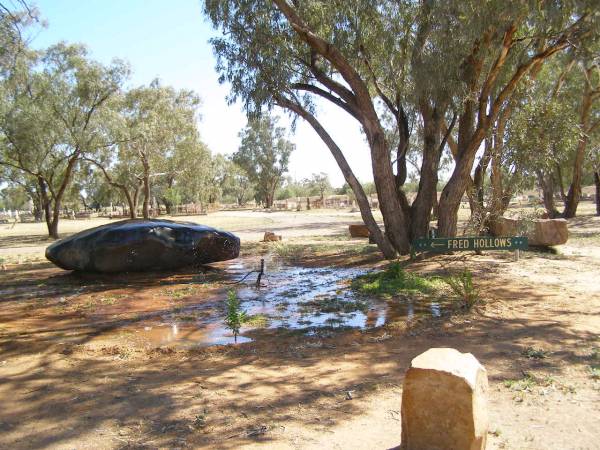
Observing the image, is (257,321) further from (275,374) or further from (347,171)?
(347,171)

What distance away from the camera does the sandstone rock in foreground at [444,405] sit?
274 centimetres

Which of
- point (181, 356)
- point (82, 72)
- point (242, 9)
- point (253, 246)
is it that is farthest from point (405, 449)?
point (82, 72)

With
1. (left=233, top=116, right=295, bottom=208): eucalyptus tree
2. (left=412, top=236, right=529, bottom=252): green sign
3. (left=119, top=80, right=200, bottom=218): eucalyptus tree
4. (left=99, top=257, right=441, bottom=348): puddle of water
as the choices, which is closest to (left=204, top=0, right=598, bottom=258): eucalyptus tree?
(left=412, top=236, right=529, bottom=252): green sign

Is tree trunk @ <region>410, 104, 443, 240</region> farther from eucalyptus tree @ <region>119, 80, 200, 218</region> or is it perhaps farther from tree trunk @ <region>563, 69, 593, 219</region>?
eucalyptus tree @ <region>119, 80, 200, 218</region>

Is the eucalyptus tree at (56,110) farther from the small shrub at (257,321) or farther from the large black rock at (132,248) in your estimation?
the small shrub at (257,321)

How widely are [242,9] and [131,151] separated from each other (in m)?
19.2

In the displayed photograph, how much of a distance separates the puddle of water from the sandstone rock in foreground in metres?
3.28

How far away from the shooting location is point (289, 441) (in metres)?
3.29

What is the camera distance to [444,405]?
280 centimetres

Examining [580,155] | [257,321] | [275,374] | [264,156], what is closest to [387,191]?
[257,321]

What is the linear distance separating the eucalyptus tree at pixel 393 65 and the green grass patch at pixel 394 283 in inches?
95.0

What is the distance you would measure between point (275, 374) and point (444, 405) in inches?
86.0

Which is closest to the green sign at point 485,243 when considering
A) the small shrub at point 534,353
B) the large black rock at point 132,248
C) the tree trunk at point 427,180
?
the tree trunk at point 427,180

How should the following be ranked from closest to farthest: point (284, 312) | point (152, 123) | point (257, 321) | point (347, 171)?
point (257, 321) < point (284, 312) < point (347, 171) < point (152, 123)
